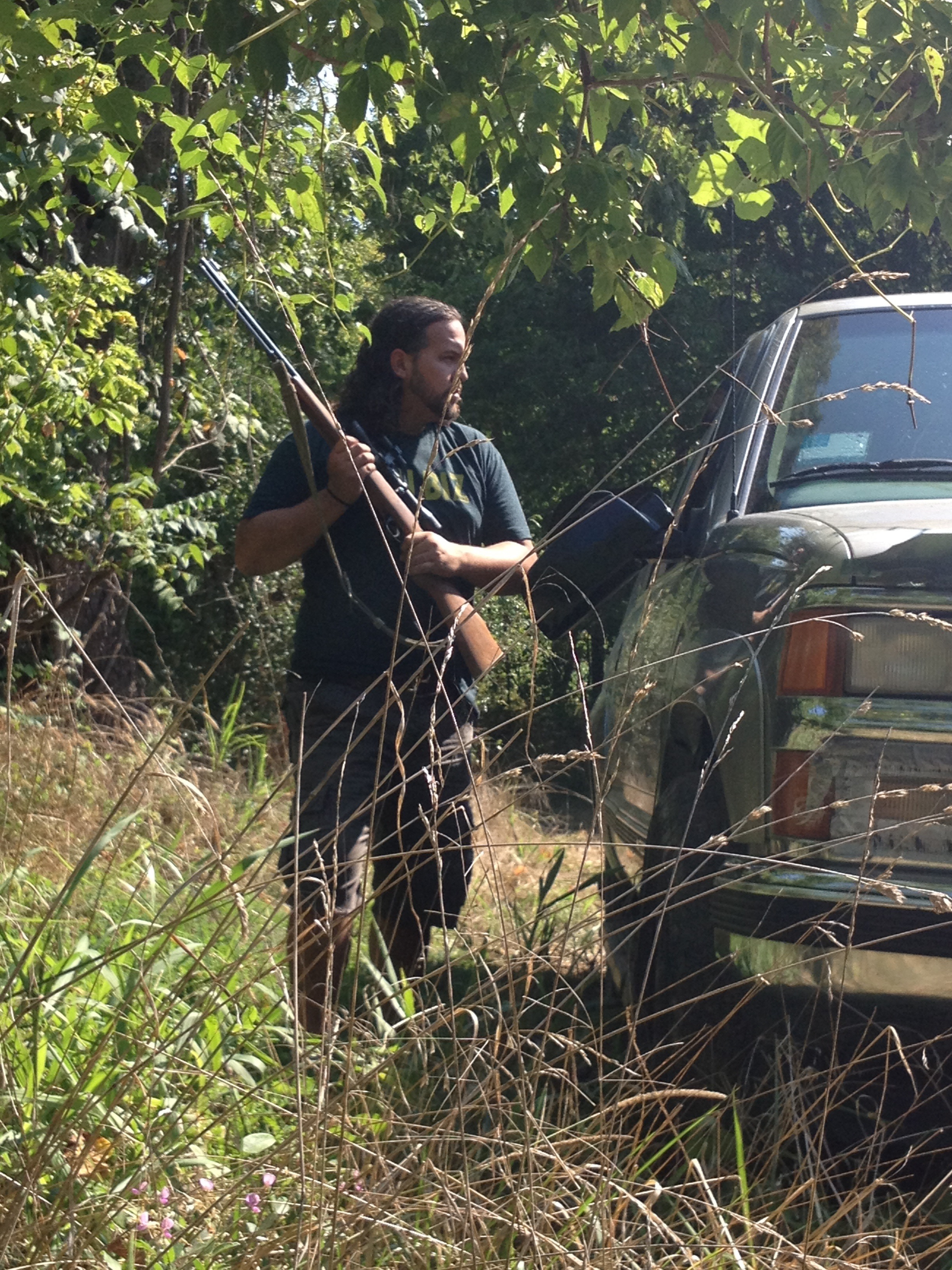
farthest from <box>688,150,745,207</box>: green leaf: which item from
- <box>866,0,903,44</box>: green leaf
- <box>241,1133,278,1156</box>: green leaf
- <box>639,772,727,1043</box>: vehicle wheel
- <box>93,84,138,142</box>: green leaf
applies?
<box>241,1133,278,1156</box>: green leaf

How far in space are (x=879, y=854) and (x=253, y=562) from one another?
1563 millimetres

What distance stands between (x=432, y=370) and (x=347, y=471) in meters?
0.44

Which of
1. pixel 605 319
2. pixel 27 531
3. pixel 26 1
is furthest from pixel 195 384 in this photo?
pixel 605 319

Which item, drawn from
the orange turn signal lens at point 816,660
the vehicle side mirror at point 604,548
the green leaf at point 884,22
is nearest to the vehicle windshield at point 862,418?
the vehicle side mirror at point 604,548

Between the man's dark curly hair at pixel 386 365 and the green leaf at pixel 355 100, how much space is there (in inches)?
27.4

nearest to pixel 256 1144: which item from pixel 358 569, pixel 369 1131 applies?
pixel 369 1131

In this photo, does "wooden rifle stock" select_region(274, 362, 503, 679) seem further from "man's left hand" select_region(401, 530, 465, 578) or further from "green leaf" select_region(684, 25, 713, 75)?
"green leaf" select_region(684, 25, 713, 75)

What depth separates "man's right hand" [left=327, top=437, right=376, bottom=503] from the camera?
2.78 metres

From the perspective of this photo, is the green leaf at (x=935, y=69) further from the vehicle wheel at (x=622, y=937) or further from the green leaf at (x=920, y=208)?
the vehicle wheel at (x=622, y=937)

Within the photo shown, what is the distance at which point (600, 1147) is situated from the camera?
1.99m

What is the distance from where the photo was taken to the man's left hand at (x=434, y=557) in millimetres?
2955

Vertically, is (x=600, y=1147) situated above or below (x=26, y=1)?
below

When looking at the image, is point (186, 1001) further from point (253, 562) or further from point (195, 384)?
point (195, 384)

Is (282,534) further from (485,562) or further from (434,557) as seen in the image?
(485,562)
